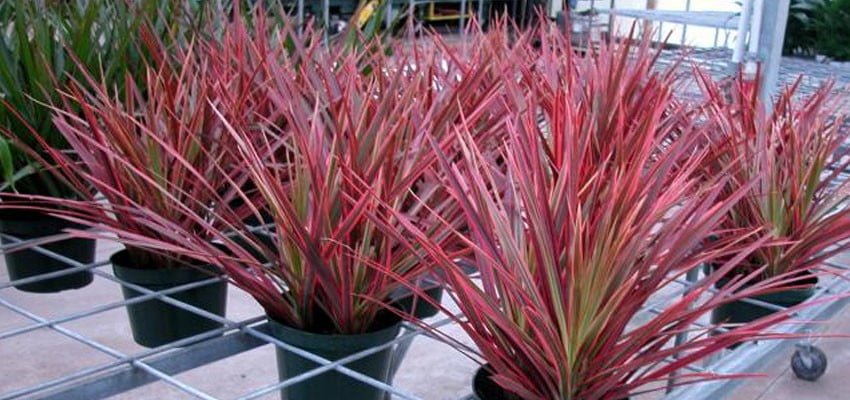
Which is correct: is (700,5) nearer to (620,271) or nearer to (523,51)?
(523,51)

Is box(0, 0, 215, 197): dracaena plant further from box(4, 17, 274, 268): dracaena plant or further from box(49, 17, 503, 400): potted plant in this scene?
box(49, 17, 503, 400): potted plant

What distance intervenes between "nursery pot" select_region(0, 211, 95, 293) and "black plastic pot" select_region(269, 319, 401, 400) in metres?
0.40

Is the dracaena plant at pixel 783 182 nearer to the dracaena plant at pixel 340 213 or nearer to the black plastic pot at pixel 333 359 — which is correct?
the dracaena plant at pixel 340 213

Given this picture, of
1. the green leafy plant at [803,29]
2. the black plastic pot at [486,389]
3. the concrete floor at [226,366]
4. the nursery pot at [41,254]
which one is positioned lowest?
the concrete floor at [226,366]

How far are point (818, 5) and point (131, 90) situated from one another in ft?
8.10

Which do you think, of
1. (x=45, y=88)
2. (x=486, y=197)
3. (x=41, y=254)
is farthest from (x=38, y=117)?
(x=486, y=197)

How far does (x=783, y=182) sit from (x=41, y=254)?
96cm

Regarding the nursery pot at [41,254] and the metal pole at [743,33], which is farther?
the metal pole at [743,33]

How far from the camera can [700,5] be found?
5.74 meters

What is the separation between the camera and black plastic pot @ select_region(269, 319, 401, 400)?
0.86 m

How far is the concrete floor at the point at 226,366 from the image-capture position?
2.32m

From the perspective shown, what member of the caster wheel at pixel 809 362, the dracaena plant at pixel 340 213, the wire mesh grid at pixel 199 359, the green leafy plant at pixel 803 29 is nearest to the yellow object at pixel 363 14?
the dracaena plant at pixel 340 213

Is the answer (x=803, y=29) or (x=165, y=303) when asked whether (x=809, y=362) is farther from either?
(x=165, y=303)

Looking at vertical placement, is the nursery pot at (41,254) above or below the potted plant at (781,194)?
below
